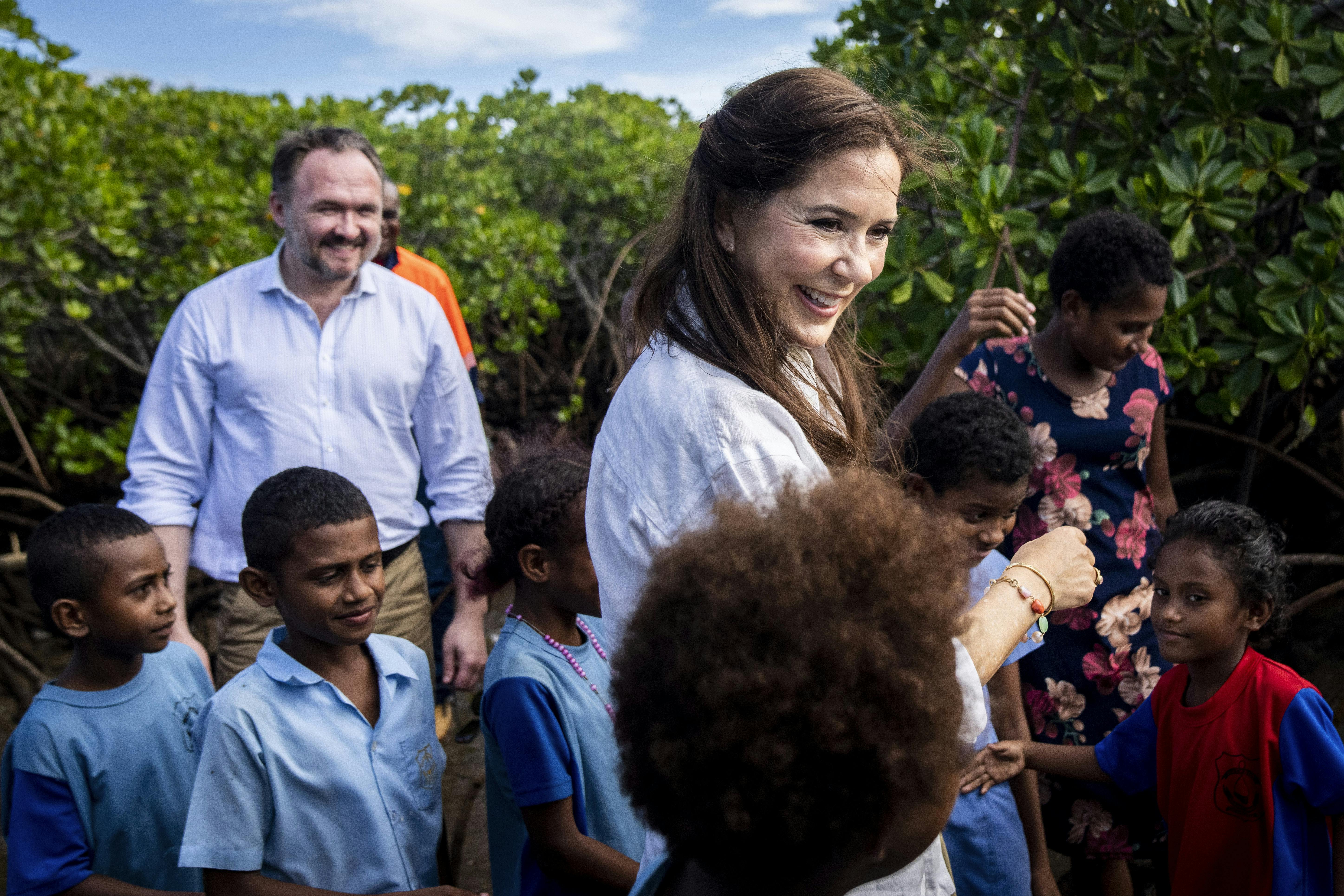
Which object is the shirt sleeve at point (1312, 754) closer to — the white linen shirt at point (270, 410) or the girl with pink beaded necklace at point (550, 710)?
the girl with pink beaded necklace at point (550, 710)

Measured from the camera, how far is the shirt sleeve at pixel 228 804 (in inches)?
72.4

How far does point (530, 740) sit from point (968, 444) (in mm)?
1110

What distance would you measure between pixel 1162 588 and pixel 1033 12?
2.38m

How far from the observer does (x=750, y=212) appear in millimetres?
1494

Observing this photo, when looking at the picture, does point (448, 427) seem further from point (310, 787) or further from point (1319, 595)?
point (1319, 595)

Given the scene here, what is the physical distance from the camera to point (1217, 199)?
10.2ft

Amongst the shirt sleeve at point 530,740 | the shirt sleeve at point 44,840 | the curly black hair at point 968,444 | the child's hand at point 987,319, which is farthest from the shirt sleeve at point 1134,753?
the shirt sleeve at point 44,840

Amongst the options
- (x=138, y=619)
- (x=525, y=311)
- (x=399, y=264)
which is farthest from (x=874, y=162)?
(x=525, y=311)

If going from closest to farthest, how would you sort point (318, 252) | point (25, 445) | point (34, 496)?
point (318, 252) < point (34, 496) < point (25, 445)

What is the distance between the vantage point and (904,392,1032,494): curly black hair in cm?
222

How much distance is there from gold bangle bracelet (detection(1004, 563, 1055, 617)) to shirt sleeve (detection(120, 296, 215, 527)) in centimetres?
228

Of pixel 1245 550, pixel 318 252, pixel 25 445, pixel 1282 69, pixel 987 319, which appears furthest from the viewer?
pixel 25 445

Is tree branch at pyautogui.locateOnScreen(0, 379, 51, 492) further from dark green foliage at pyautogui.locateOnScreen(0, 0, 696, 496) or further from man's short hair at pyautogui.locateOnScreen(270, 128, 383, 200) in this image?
man's short hair at pyautogui.locateOnScreen(270, 128, 383, 200)

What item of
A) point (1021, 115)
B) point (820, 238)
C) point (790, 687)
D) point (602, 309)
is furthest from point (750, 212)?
point (602, 309)
